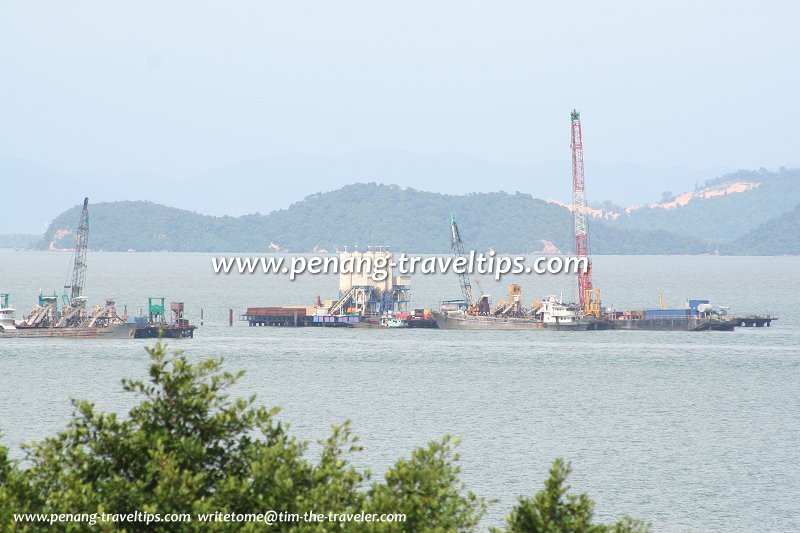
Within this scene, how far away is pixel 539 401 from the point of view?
87688 mm

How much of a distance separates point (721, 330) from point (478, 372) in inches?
2114

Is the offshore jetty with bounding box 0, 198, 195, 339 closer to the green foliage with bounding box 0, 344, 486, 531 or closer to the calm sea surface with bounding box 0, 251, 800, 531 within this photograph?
the calm sea surface with bounding box 0, 251, 800, 531

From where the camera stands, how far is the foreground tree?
26797mm

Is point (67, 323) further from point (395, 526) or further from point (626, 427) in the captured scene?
point (395, 526)

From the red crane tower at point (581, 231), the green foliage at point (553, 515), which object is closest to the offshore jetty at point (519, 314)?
the red crane tower at point (581, 231)

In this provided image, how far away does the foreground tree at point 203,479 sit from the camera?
26797 millimetres

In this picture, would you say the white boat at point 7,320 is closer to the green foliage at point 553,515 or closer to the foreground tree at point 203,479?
the foreground tree at point 203,479

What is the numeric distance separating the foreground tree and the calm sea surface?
2428cm

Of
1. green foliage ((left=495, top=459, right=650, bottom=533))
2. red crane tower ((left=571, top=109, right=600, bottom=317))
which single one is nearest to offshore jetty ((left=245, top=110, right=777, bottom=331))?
red crane tower ((left=571, top=109, right=600, bottom=317))

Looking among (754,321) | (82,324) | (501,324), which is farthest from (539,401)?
(754,321)

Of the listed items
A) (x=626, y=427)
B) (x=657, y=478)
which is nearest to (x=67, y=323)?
(x=626, y=427)

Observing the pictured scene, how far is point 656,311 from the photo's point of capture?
152m

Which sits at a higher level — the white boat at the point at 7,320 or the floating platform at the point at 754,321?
the floating platform at the point at 754,321

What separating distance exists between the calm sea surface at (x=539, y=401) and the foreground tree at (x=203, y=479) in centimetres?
2428
